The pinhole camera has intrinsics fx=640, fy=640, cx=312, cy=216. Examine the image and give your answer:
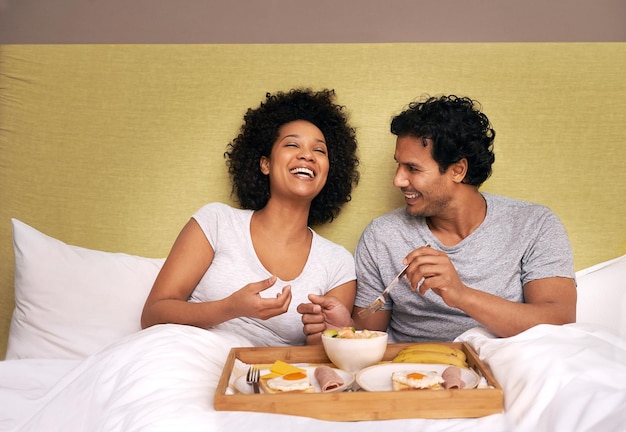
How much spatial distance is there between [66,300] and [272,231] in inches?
24.6

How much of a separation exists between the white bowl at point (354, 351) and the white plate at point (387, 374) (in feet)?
0.13

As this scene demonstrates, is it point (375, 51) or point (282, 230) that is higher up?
point (375, 51)

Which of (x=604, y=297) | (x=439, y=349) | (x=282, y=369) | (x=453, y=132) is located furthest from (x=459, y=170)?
(x=282, y=369)

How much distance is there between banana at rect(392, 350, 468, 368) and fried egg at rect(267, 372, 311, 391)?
0.81 feet

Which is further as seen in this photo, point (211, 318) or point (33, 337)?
point (33, 337)

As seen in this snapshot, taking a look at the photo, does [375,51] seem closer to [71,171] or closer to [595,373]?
[71,171]

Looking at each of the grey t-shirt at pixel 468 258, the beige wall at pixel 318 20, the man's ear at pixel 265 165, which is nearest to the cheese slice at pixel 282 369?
the grey t-shirt at pixel 468 258

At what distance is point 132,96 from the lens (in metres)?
2.15

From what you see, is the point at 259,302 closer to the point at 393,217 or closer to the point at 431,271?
the point at 431,271

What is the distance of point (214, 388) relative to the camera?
1215 mm

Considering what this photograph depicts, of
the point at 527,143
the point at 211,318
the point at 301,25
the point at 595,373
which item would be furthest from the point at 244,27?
the point at 595,373

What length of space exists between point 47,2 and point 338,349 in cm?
199

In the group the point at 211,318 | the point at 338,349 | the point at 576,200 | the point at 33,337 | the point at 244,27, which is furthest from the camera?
the point at 244,27

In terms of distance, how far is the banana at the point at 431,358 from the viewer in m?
1.28
